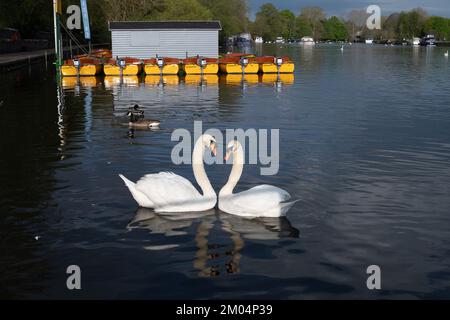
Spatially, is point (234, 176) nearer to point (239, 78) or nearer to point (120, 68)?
point (239, 78)

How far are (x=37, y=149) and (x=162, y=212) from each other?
8618 mm

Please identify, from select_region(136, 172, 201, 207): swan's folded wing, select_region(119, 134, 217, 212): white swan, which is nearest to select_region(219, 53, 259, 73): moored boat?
select_region(119, 134, 217, 212): white swan

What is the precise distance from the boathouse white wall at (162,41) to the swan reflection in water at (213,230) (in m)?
46.9

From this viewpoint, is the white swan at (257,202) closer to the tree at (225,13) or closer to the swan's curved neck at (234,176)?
the swan's curved neck at (234,176)

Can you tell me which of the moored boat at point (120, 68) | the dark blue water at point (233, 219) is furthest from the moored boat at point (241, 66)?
the dark blue water at point (233, 219)

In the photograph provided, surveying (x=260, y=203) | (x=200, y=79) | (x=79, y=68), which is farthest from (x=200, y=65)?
(x=260, y=203)

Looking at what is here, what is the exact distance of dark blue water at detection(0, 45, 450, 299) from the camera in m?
9.12

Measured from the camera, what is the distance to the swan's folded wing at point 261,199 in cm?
1177

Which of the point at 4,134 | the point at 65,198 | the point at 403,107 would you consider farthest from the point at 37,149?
the point at 403,107

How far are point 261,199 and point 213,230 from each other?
1.24 metres

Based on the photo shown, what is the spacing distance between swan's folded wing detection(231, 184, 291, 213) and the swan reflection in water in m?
0.29

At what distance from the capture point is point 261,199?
11.8 metres

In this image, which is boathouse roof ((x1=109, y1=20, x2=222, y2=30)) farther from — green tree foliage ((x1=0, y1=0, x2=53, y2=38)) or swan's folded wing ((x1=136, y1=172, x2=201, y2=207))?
swan's folded wing ((x1=136, y1=172, x2=201, y2=207))

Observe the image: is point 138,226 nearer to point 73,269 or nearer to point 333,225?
point 73,269
